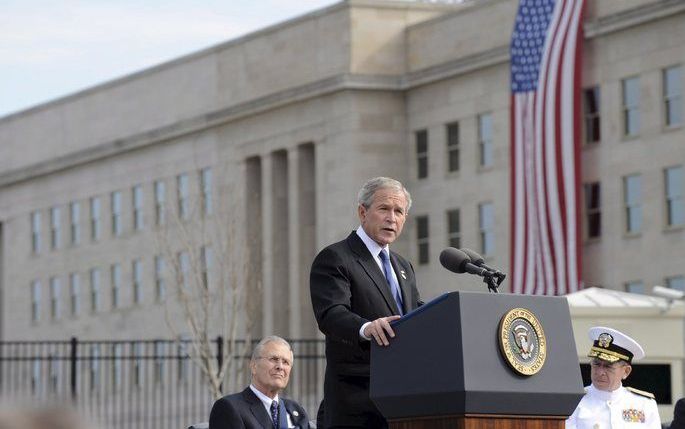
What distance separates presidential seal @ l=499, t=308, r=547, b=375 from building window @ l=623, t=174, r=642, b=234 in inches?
1916

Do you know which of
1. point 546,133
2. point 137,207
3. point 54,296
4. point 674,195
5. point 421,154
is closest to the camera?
point 674,195

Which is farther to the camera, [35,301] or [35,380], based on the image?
[35,301]

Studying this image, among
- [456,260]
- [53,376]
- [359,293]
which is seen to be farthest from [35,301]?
[456,260]

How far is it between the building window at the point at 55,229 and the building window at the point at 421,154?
21.7 metres

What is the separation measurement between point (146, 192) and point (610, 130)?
24.1 m

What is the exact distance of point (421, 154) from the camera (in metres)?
66.9

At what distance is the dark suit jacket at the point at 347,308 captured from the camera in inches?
356

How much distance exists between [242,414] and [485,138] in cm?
5171

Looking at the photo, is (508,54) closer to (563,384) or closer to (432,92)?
(432,92)

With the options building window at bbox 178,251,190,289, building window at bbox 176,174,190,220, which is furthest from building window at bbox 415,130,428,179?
building window at bbox 176,174,190,220

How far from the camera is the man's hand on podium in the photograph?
8.50 m

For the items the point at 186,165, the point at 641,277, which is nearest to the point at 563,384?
the point at 641,277

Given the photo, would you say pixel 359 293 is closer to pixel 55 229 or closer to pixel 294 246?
pixel 294 246

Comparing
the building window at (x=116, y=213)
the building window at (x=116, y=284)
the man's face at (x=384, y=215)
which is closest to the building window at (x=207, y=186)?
the building window at (x=116, y=213)
